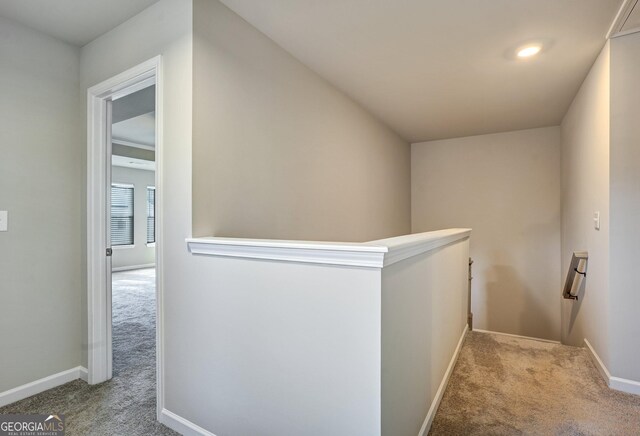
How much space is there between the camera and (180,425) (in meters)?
1.76

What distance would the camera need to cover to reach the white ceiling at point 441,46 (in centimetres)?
197

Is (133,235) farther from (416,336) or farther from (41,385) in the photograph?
(416,336)

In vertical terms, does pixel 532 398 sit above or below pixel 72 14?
below

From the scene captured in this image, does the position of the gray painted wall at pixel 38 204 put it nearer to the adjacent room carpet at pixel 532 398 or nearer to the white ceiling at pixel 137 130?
the white ceiling at pixel 137 130

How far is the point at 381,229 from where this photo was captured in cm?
420

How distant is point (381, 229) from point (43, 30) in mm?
3562

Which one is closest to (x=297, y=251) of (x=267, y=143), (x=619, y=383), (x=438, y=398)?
(x=267, y=143)

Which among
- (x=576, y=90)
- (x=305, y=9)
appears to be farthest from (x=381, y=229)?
(x=305, y=9)

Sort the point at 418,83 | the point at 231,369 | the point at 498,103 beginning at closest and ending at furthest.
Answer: the point at 231,369 → the point at 418,83 → the point at 498,103

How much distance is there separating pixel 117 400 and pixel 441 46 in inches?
127

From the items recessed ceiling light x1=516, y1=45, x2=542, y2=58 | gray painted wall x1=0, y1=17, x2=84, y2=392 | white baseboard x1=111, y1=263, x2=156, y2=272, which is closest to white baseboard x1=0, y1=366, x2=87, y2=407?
gray painted wall x1=0, y1=17, x2=84, y2=392

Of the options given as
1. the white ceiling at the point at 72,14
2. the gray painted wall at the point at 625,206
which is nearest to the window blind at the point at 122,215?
the white ceiling at the point at 72,14

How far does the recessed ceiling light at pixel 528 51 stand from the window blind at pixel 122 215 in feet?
24.1

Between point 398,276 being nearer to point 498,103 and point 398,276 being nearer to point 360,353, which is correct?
point 360,353
